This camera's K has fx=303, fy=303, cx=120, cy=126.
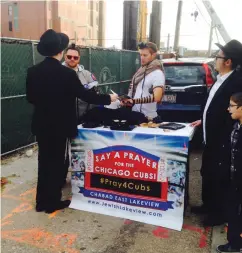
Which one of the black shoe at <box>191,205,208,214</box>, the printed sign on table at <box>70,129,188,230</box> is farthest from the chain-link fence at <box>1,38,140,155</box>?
the black shoe at <box>191,205,208,214</box>

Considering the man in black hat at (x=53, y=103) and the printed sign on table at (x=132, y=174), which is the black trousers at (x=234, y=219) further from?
the man in black hat at (x=53, y=103)

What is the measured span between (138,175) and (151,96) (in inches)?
36.7

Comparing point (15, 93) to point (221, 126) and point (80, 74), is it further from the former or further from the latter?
point (221, 126)

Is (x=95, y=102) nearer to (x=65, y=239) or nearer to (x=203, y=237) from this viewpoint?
(x=65, y=239)

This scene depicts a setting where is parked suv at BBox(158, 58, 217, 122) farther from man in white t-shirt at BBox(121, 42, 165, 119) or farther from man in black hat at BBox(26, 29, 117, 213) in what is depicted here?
man in black hat at BBox(26, 29, 117, 213)

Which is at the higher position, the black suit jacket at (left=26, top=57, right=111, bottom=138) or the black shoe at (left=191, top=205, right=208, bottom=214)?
the black suit jacket at (left=26, top=57, right=111, bottom=138)

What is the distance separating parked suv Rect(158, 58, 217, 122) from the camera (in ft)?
19.6

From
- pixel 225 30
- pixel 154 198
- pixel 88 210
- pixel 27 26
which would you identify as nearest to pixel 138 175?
pixel 154 198

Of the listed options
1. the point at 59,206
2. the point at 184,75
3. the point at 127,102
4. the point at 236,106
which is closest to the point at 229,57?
the point at 236,106

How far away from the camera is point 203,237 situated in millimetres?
2992

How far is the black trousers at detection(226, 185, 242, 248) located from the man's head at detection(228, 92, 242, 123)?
63cm

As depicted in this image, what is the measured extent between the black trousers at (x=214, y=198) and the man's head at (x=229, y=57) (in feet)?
3.63

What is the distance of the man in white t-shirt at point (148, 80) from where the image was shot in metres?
3.49

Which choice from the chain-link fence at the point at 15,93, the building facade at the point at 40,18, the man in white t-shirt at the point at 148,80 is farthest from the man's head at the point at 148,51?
the building facade at the point at 40,18
